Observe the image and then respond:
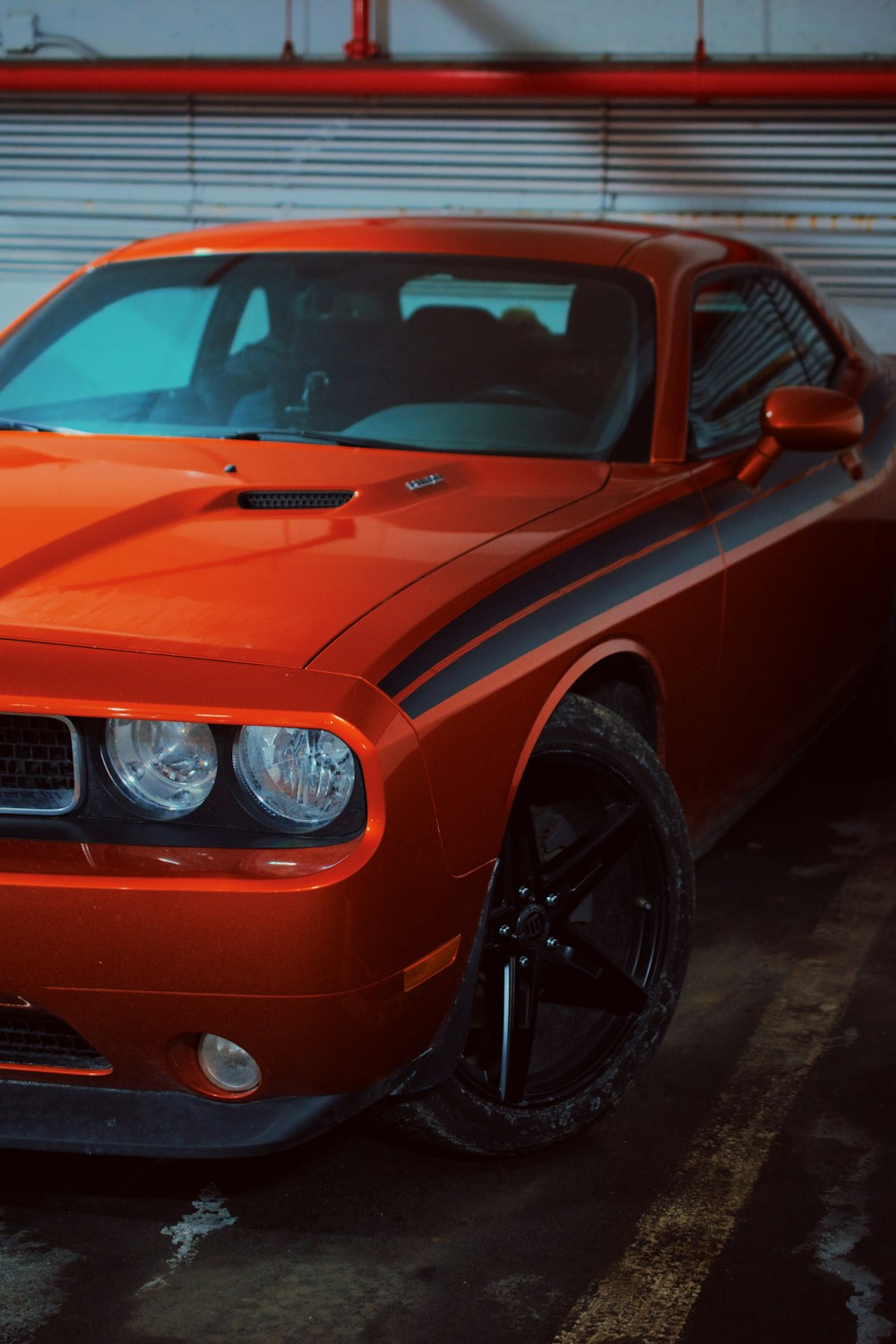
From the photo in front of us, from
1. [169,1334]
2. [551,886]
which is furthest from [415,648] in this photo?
[169,1334]

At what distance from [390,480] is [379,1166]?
1032 millimetres

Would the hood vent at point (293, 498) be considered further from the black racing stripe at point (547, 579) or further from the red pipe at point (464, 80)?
the red pipe at point (464, 80)

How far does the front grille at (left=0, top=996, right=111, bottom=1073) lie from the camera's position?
76.0 inches

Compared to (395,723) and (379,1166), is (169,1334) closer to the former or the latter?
(379,1166)

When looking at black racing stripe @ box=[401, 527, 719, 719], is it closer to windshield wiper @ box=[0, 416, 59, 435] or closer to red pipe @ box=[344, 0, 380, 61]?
windshield wiper @ box=[0, 416, 59, 435]

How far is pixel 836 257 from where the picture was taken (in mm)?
8289

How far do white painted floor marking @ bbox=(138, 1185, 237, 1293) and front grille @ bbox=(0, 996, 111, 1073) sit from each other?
34 cm

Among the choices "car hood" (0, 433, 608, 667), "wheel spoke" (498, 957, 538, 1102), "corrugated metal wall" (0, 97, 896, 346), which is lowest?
"wheel spoke" (498, 957, 538, 1102)

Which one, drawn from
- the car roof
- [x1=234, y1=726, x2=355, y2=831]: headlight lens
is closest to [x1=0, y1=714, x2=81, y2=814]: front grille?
[x1=234, y1=726, x2=355, y2=831]: headlight lens

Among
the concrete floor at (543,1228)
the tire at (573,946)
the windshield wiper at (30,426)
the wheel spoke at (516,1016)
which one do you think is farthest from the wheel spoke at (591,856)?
the windshield wiper at (30,426)

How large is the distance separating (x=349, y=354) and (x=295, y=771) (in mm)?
1497

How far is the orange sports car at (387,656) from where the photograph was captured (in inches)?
71.1

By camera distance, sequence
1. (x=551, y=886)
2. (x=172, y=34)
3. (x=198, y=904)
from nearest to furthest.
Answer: (x=198, y=904) < (x=551, y=886) < (x=172, y=34)

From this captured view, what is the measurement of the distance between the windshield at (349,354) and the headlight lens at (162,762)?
3.56 feet
